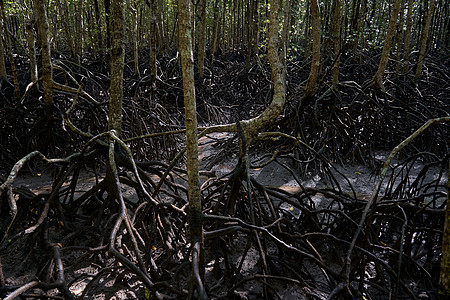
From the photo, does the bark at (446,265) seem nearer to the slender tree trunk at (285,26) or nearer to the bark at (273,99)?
the bark at (273,99)

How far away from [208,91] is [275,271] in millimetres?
6955

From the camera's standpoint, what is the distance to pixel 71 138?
441 cm

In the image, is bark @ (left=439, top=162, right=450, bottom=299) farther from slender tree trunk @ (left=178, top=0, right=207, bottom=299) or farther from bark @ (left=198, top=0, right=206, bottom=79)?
bark @ (left=198, top=0, right=206, bottom=79)

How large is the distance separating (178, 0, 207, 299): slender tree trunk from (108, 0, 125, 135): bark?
1.17 meters

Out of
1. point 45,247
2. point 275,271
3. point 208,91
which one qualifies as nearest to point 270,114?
point 275,271

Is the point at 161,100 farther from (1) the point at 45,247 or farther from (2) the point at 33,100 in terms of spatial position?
(1) the point at 45,247

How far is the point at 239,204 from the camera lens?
113 inches

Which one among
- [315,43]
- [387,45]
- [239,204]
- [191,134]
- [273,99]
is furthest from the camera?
[387,45]

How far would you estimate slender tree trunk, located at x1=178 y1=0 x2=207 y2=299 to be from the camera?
1746 mm

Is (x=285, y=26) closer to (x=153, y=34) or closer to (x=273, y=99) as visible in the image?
(x=153, y=34)

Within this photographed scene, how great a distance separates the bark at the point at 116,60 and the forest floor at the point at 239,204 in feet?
0.93

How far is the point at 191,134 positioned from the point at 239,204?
1145 millimetres

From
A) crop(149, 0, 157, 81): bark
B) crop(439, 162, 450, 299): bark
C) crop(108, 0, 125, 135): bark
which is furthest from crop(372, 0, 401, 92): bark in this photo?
crop(439, 162, 450, 299): bark

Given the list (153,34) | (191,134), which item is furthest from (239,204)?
(153,34)
